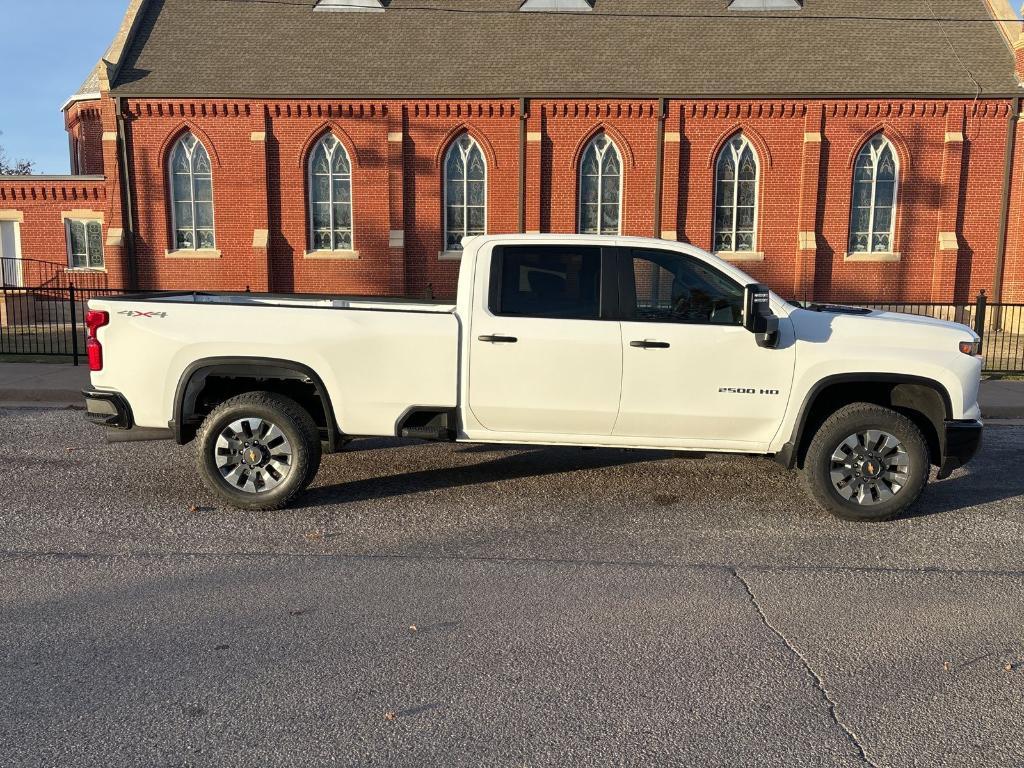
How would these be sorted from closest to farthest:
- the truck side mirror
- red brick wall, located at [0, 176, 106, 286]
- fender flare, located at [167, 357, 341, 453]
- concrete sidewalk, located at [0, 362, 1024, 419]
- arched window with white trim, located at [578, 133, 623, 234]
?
the truck side mirror < fender flare, located at [167, 357, 341, 453] < concrete sidewalk, located at [0, 362, 1024, 419] < arched window with white trim, located at [578, 133, 623, 234] < red brick wall, located at [0, 176, 106, 286]

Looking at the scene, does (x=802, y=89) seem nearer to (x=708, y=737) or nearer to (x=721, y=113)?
(x=721, y=113)

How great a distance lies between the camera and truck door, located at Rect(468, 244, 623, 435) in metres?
5.55

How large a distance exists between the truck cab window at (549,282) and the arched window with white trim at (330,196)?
16.7 m

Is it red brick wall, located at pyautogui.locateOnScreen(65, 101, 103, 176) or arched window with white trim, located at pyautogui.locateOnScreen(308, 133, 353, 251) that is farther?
red brick wall, located at pyautogui.locateOnScreen(65, 101, 103, 176)

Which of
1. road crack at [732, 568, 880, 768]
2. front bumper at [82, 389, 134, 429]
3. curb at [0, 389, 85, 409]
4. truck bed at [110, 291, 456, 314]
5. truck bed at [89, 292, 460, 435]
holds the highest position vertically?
truck bed at [110, 291, 456, 314]

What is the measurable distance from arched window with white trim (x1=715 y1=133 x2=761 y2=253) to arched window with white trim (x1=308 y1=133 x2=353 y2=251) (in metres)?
10.1

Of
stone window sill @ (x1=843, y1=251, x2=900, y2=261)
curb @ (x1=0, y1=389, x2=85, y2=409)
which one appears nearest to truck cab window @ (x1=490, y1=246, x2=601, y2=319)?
curb @ (x1=0, y1=389, x2=85, y2=409)

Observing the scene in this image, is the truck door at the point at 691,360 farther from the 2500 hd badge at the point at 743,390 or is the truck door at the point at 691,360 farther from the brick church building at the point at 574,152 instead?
the brick church building at the point at 574,152

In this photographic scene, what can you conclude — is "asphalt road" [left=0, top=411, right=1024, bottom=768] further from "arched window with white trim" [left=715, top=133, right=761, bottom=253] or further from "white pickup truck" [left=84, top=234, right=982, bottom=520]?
"arched window with white trim" [left=715, top=133, right=761, bottom=253]

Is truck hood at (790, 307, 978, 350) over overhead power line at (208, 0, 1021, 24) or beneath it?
beneath

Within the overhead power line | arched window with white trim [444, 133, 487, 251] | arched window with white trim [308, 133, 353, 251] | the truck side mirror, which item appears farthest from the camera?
the overhead power line

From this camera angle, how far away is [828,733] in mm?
2955

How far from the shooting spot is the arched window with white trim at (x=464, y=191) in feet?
69.3

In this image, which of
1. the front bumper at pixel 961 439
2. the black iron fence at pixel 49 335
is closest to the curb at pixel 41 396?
the black iron fence at pixel 49 335
